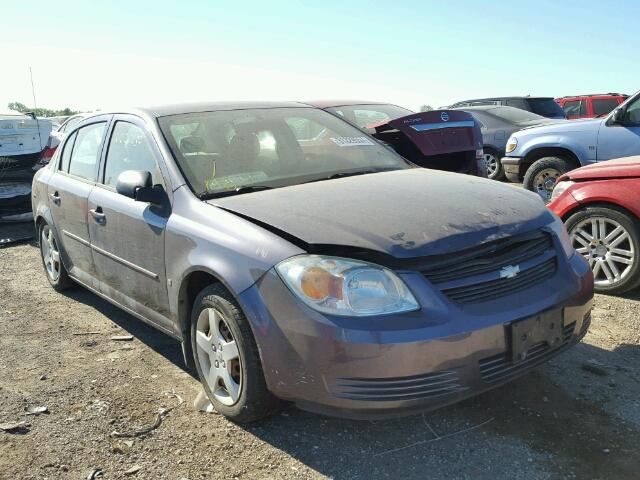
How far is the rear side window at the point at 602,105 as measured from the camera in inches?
632

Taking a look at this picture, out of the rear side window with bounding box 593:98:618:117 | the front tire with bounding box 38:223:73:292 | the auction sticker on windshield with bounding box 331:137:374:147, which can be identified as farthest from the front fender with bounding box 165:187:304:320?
the rear side window with bounding box 593:98:618:117

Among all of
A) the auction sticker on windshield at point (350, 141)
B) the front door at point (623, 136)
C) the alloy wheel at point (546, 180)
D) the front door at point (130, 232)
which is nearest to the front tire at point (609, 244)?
the auction sticker on windshield at point (350, 141)

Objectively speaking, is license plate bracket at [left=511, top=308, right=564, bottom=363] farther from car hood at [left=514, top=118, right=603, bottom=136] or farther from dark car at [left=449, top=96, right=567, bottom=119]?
dark car at [left=449, top=96, right=567, bottom=119]

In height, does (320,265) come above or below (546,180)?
above

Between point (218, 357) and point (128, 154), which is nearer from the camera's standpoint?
point (218, 357)

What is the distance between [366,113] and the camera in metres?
7.63

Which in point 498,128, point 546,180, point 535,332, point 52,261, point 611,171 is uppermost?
point 611,171

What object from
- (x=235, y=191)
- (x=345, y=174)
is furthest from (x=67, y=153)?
(x=345, y=174)

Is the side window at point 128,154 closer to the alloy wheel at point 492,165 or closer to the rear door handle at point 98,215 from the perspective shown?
the rear door handle at point 98,215

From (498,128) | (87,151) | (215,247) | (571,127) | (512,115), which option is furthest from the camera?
(512,115)

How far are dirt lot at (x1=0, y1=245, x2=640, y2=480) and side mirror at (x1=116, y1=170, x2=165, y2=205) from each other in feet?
3.67

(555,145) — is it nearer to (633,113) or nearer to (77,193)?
(633,113)

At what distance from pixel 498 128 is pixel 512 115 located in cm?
58

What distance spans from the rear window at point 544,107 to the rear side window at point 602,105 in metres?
2.19
